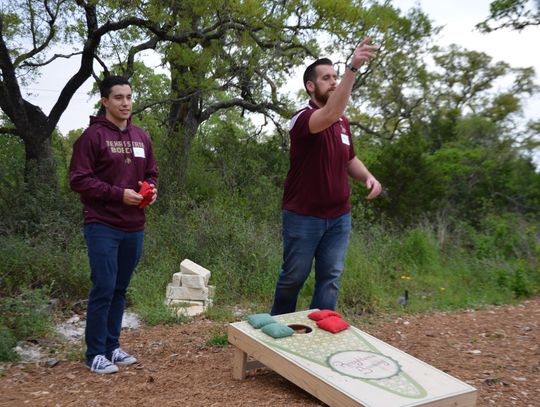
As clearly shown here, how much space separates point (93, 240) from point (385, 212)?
1051 cm

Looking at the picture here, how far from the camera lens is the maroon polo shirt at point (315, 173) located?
11.5 feet

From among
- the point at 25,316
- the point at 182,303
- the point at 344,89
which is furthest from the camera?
the point at 182,303

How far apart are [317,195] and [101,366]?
1.81 metres

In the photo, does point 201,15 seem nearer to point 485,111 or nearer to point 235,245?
point 235,245

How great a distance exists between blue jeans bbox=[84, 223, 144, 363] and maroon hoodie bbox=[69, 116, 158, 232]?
0.08 metres

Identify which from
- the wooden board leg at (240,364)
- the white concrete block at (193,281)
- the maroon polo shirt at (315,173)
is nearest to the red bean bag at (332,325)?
the wooden board leg at (240,364)

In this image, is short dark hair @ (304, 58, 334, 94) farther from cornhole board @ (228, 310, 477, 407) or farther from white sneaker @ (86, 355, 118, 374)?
white sneaker @ (86, 355, 118, 374)

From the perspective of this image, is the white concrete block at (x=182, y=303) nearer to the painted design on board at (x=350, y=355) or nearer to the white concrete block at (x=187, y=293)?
the white concrete block at (x=187, y=293)

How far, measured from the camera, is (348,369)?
9.32 feet

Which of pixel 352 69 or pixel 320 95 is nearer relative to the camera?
pixel 352 69

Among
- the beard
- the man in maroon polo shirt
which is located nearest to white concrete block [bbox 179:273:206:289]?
the man in maroon polo shirt

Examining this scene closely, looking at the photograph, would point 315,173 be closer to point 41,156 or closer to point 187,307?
point 187,307

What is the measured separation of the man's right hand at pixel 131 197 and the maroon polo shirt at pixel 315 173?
0.96m

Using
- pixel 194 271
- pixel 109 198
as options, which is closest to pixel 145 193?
pixel 109 198
